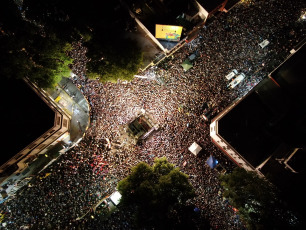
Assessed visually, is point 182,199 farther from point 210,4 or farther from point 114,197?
point 210,4

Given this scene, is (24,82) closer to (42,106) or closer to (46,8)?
(42,106)

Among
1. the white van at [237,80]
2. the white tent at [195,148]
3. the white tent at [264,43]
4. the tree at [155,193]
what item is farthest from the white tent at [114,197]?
the white tent at [264,43]

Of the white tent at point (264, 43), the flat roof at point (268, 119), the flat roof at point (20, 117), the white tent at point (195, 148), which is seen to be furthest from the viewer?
the white tent at point (264, 43)

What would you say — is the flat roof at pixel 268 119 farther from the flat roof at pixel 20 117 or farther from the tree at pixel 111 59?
the flat roof at pixel 20 117

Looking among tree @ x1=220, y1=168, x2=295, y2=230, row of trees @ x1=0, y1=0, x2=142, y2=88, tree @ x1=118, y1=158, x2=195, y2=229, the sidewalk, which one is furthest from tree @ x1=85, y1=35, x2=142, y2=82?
tree @ x1=220, y1=168, x2=295, y2=230

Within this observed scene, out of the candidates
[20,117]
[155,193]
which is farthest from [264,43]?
[20,117]

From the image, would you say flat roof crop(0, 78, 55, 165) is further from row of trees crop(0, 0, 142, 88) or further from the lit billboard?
the lit billboard
